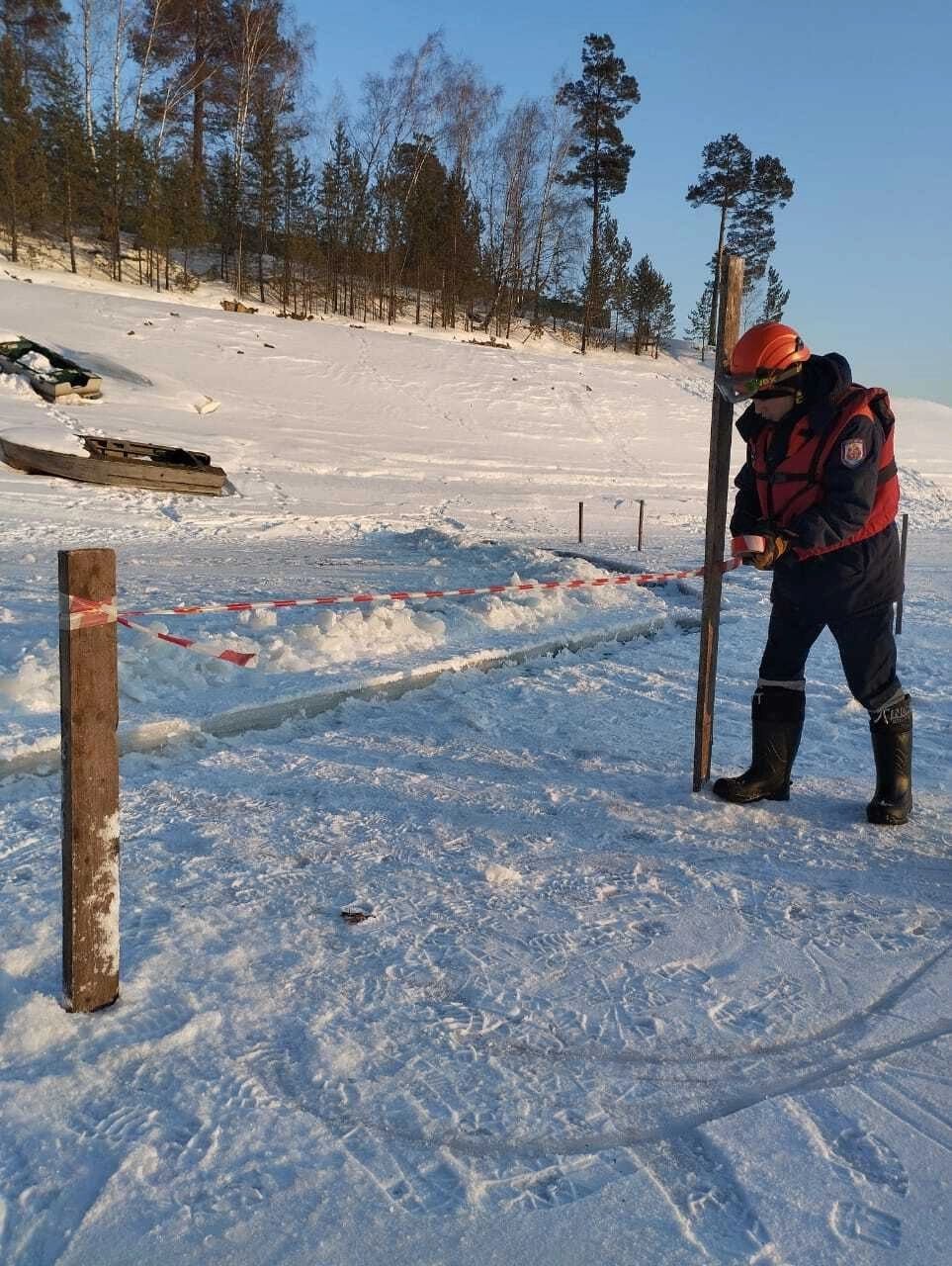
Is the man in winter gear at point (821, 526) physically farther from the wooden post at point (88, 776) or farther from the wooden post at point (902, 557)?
the wooden post at point (88, 776)

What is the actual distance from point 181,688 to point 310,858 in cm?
221

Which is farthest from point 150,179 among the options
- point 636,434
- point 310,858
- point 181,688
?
point 310,858

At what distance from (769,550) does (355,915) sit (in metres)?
2.01

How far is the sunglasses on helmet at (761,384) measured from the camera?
11.3 feet

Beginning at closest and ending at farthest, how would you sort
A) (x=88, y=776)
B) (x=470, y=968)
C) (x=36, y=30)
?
(x=88, y=776), (x=470, y=968), (x=36, y=30)

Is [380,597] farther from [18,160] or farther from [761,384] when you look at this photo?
[18,160]

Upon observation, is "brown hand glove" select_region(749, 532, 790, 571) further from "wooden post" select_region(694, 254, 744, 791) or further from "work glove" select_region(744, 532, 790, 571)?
"wooden post" select_region(694, 254, 744, 791)

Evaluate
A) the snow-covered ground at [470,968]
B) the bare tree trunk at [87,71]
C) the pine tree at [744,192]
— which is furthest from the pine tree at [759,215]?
the snow-covered ground at [470,968]

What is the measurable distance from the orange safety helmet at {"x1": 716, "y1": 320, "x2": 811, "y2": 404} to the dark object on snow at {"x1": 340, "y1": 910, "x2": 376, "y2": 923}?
A: 238cm

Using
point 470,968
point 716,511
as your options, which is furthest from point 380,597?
point 470,968

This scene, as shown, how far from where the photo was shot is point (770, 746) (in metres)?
3.94

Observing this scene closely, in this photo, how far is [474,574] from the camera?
33.9ft

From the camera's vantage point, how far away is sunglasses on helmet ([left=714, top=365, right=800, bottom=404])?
11.3ft

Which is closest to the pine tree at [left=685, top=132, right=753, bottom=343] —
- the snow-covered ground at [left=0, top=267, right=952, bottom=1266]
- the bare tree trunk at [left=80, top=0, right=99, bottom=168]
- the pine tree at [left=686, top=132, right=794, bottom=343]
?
the pine tree at [left=686, top=132, right=794, bottom=343]
